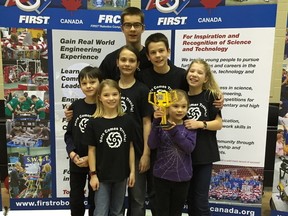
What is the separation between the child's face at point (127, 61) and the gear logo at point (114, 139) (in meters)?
0.41

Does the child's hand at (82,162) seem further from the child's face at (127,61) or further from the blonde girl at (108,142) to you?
the child's face at (127,61)

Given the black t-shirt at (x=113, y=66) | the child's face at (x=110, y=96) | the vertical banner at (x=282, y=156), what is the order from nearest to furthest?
1. the child's face at (x=110, y=96)
2. the black t-shirt at (x=113, y=66)
3. the vertical banner at (x=282, y=156)

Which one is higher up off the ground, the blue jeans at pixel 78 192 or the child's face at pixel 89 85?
the child's face at pixel 89 85

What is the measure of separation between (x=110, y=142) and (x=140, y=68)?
0.62 metres

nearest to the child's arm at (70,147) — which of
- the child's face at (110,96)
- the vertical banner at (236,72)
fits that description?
the child's face at (110,96)

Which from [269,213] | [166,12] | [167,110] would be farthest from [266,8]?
[269,213]

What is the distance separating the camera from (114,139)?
2037mm

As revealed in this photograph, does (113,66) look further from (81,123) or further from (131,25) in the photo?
(81,123)

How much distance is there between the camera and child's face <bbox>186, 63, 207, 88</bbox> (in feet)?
6.86

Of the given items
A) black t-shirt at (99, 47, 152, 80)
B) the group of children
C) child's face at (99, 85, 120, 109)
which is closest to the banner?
black t-shirt at (99, 47, 152, 80)

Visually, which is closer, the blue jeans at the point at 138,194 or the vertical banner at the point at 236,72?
the blue jeans at the point at 138,194

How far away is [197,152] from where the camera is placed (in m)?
2.15

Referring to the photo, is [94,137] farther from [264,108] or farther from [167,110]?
[264,108]

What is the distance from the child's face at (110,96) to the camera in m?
2.00
